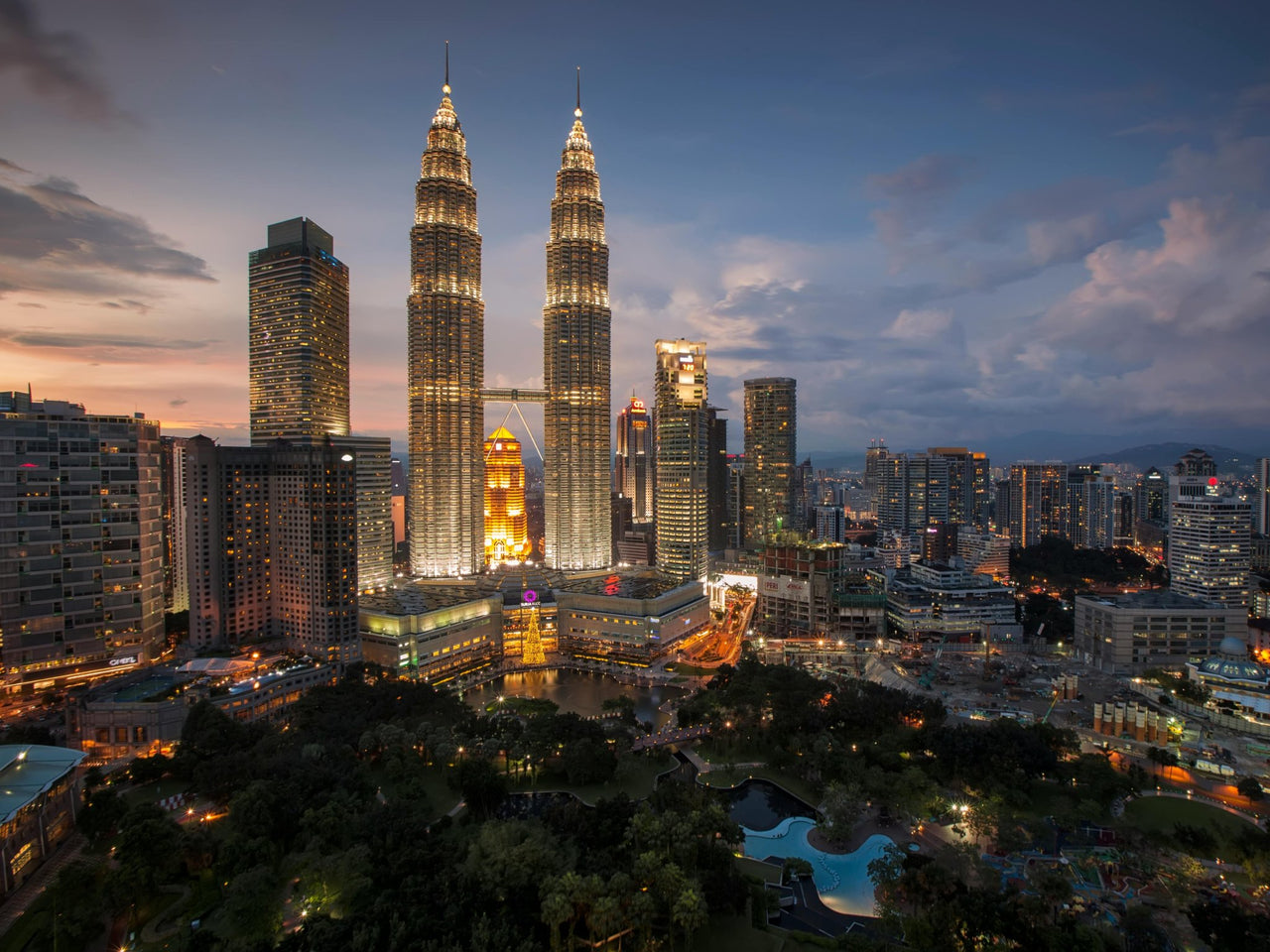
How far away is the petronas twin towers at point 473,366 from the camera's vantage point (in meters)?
64.4

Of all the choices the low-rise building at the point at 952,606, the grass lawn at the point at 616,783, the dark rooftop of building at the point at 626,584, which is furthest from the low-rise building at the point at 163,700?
the low-rise building at the point at 952,606

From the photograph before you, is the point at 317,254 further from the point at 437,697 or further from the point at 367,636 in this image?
the point at 437,697

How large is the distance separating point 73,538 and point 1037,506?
336 ft

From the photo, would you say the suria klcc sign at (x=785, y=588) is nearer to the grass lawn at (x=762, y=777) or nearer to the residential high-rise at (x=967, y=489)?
the grass lawn at (x=762, y=777)

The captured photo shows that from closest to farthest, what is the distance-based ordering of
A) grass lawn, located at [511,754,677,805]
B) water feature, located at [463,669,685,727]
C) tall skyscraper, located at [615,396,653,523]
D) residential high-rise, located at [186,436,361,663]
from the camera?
grass lawn, located at [511,754,677,805]
water feature, located at [463,669,685,727]
residential high-rise, located at [186,436,361,663]
tall skyscraper, located at [615,396,653,523]

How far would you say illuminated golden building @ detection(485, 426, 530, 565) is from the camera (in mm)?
81250

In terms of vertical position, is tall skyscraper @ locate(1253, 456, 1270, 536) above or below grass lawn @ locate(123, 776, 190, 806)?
above

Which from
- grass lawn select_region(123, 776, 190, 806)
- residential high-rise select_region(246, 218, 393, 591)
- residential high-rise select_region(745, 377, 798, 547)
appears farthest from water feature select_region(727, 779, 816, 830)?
residential high-rise select_region(745, 377, 798, 547)

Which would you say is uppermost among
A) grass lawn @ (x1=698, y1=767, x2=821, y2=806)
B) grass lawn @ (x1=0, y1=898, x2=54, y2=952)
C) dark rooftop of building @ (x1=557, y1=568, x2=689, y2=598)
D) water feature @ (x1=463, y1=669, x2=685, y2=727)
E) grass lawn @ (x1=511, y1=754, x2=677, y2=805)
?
dark rooftop of building @ (x1=557, y1=568, x2=689, y2=598)

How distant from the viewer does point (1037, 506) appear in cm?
9288

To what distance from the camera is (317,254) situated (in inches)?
2296

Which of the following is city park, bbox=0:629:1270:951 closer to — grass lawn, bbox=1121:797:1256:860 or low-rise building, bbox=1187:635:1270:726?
grass lawn, bbox=1121:797:1256:860

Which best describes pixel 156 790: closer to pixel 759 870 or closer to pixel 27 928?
pixel 27 928

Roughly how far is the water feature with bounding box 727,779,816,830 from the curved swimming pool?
21.6 inches
